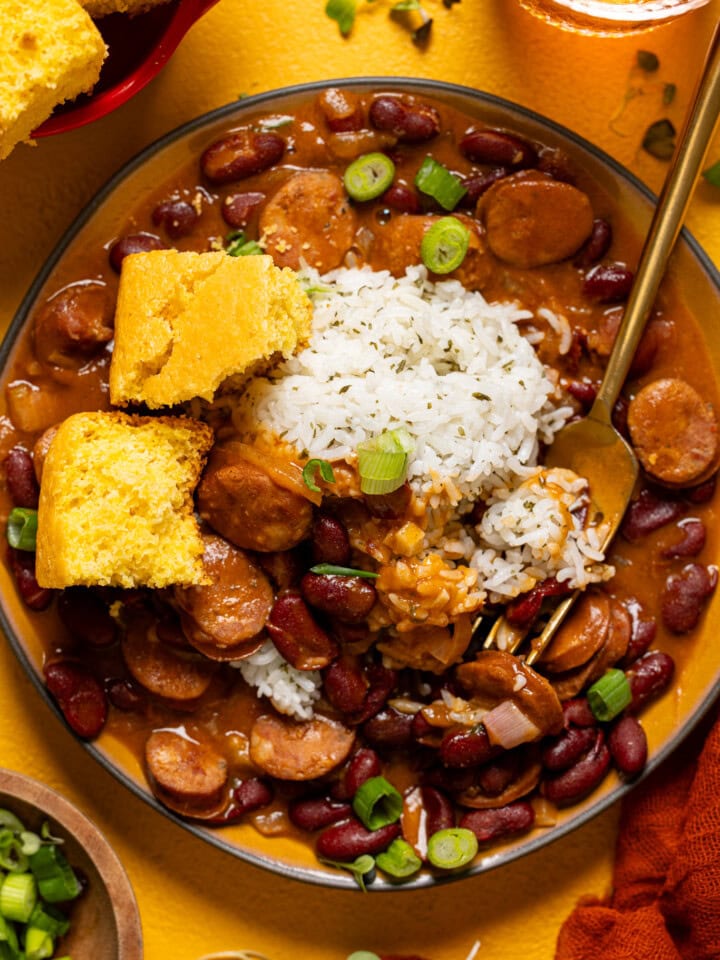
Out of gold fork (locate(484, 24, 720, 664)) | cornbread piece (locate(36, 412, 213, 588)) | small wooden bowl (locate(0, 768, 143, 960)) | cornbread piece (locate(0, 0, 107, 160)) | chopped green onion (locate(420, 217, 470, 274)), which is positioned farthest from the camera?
chopped green onion (locate(420, 217, 470, 274))

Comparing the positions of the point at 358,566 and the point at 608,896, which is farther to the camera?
the point at 608,896

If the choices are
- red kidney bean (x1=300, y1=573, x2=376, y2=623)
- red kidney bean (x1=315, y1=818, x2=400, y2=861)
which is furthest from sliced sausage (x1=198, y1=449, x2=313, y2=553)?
red kidney bean (x1=315, y1=818, x2=400, y2=861)

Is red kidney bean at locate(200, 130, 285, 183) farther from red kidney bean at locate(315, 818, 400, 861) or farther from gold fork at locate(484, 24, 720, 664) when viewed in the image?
red kidney bean at locate(315, 818, 400, 861)

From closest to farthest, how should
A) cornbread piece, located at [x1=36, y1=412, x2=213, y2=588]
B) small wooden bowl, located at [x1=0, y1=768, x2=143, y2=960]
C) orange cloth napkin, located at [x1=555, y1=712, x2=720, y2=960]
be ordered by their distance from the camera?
cornbread piece, located at [x1=36, y1=412, x2=213, y2=588] → small wooden bowl, located at [x1=0, y1=768, x2=143, y2=960] → orange cloth napkin, located at [x1=555, y1=712, x2=720, y2=960]

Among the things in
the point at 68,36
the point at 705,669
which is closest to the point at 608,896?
the point at 705,669

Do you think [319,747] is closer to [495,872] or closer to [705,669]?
[495,872]

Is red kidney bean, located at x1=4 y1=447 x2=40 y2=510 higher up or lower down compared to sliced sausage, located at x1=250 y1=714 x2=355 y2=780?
higher up

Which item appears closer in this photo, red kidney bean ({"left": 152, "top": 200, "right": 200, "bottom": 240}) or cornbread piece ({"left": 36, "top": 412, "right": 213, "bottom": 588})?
cornbread piece ({"left": 36, "top": 412, "right": 213, "bottom": 588})
